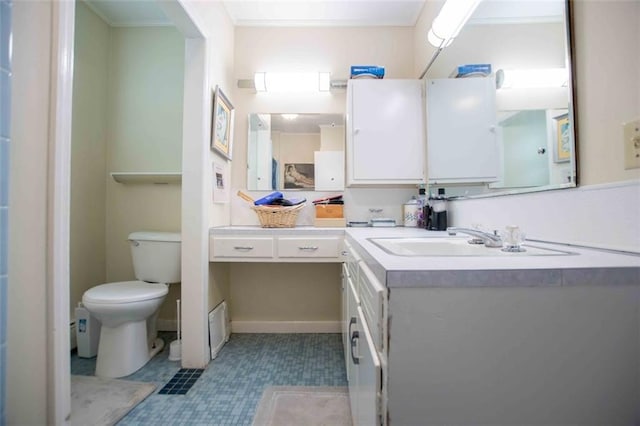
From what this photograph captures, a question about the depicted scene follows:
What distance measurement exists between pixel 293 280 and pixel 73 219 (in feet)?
5.14

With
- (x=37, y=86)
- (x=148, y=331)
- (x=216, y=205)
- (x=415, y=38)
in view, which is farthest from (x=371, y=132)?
(x=148, y=331)

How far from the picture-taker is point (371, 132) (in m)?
1.76

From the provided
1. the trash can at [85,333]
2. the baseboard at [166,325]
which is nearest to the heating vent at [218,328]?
the baseboard at [166,325]

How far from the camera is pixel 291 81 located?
193 cm

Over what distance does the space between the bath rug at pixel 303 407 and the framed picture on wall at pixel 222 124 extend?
56.5 inches

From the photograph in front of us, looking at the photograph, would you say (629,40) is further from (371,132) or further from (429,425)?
(371,132)

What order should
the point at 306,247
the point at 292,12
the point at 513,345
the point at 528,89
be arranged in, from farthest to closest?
the point at 292,12 < the point at 306,247 < the point at 528,89 < the point at 513,345

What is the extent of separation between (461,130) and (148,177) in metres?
2.11

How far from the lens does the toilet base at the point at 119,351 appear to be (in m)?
1.41

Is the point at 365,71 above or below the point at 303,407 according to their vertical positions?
above

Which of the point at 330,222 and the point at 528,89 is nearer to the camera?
the point at 528,89

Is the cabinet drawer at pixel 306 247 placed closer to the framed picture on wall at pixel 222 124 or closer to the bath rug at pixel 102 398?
the framed picture on wall at pixel 222 124

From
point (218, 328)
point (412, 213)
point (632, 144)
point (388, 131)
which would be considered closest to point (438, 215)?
point (412, 213)

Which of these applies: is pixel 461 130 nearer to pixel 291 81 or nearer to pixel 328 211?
pixel 328 211
